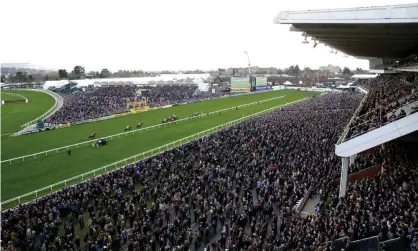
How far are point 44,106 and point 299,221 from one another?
45.8 meters

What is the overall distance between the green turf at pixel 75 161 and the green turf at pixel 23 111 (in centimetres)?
647

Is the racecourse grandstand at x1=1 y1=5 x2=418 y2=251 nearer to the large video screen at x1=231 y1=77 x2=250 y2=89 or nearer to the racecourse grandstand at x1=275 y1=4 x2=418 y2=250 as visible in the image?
the racecourse grandstand at x1=275 y1=4 x2=418 y2=250

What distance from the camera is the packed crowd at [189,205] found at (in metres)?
11.8

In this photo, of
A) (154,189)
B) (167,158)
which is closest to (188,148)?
(167,158)

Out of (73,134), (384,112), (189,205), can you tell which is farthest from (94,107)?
(384,112)

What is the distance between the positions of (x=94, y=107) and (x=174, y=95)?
1763 centimetres

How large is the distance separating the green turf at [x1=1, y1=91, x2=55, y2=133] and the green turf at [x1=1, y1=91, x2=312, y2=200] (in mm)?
6473

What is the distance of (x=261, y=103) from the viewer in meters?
53.0

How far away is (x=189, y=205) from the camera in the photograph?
48.0 feet

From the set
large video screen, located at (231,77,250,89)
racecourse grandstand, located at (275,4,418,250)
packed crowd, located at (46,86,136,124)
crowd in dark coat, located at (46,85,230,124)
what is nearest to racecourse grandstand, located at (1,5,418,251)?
racecourse grandstand, located at (275,4,418,250)

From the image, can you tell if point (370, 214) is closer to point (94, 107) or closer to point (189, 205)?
point (189, 205)

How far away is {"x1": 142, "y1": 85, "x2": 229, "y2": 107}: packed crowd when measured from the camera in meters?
53.9

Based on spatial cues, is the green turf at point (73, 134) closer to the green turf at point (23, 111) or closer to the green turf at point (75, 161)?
the green turf at point (23, 111)

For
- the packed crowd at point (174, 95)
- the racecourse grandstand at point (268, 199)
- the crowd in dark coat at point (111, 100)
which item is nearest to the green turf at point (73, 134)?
the crowd in dark coat at point (111, 100)
